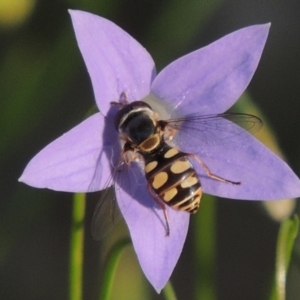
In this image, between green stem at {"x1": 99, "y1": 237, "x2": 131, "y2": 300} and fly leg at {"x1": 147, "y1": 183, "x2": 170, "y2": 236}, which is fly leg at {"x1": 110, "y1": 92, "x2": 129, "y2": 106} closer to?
fly leg at {"x1": 147, "y1": 183, "x2": 170, "y2": 236}

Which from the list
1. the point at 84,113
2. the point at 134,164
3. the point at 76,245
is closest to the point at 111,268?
the point at 76,245

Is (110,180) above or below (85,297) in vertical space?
above

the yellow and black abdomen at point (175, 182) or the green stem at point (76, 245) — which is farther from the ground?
the yellow and black abdomen at point (175, 182)

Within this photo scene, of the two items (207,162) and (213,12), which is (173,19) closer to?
(213,12)

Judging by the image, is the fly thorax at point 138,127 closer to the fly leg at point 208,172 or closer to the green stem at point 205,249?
the fly leg at point 208,172

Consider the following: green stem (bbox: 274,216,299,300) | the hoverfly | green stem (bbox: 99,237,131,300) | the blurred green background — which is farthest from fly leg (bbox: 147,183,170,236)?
the blurred green background

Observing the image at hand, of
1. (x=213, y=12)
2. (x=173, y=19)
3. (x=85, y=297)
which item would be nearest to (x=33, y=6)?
(x=173, y=19)

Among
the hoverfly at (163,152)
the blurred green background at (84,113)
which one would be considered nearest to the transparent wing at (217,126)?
the hoverfly at (163,152)
